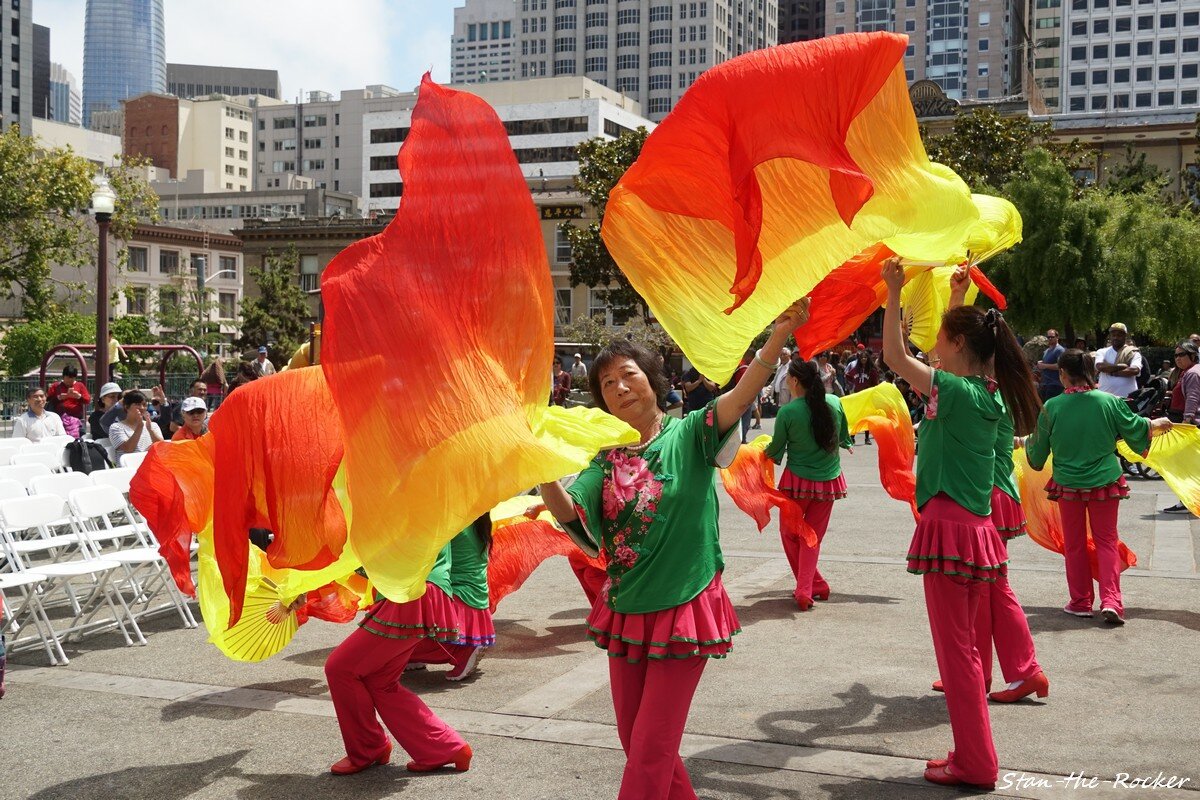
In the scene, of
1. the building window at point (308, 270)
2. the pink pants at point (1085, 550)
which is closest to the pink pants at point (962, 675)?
the pink pants at point (1085, 550)

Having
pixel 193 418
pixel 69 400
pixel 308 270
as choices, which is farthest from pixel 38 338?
pixel 308 270

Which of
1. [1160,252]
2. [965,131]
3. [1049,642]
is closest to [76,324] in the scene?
[965,131]

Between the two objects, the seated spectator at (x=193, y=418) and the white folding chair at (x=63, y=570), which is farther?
the seated spectator at (x=193, y=418)

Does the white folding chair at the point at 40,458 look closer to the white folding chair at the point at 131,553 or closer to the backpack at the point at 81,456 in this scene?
the backpack at the point at 81,456

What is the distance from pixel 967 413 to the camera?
484cm

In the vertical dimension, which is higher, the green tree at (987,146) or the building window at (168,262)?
the green tree at (987,146)

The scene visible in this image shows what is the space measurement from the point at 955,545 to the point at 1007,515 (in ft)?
5.01

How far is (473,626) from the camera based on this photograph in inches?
202

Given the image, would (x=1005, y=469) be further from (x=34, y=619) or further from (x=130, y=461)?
(x=130, y=461)

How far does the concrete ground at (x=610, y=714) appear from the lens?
4723 mm

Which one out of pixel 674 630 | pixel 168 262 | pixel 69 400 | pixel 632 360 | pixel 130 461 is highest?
pixel 168 262

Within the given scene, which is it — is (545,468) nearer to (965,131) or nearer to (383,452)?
(383,452)

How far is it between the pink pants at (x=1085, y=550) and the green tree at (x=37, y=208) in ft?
99.2

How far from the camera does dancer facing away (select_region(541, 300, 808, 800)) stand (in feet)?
11.9
